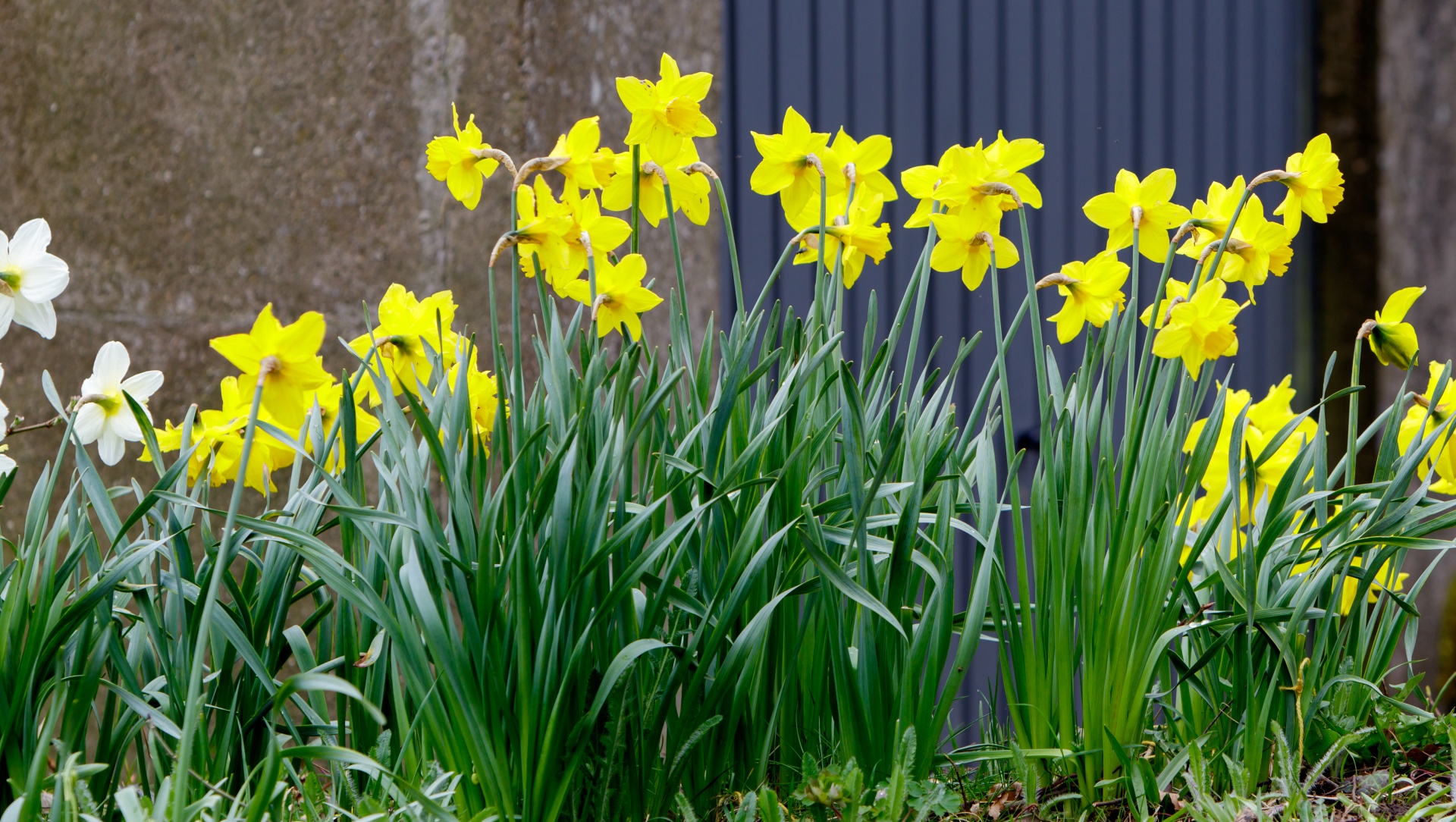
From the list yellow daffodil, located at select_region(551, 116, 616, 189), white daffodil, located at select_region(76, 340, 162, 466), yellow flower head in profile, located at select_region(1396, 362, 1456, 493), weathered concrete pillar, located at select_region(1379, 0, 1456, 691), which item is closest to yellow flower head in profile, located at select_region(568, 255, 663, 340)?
yellow daffodil, located at select_region(551, 116, 616, 189)

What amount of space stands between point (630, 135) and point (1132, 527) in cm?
70

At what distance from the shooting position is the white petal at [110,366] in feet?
4.13

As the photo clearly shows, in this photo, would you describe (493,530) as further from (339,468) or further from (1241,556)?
(1241,556)

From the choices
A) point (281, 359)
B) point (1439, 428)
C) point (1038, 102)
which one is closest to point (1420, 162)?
point (1038, 102)

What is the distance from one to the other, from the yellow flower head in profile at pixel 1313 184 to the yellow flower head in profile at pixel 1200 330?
0.19 meters

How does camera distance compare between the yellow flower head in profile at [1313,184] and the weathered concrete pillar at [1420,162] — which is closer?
the yellow flower head in profile at [1313,184]

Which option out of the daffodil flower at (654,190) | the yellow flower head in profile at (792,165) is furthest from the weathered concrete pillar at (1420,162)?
the daffodil flower at (654,190)

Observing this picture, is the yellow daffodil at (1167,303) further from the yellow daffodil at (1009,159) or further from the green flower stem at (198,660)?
the green flower stem at (198,660)

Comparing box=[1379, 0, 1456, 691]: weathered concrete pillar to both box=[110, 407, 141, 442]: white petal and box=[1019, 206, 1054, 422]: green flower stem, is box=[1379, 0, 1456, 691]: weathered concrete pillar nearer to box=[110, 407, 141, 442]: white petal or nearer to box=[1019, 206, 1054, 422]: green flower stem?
box=[1019, 206, 1054, 422]: green flower stem

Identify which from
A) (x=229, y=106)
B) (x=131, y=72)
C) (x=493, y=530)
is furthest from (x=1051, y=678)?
(x=131, y=72)

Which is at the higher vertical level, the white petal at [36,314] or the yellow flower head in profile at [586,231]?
the yellow flower head in profile at [586,231]

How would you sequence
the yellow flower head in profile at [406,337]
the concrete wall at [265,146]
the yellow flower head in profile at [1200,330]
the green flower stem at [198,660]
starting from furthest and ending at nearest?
the concrete wall at [265,146] < the yellow flower head in profile at [406,337] < the yellow flower head in profile at [1200,330] < the green flower stem at [198,660]

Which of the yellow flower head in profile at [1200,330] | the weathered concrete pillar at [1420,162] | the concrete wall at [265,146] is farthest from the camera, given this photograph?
the weathered concrete pillar at [1420,162]

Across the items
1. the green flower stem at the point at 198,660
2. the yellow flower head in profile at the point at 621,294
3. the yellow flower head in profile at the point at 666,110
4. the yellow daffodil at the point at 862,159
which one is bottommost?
the green flower stem at the point at 198,660
